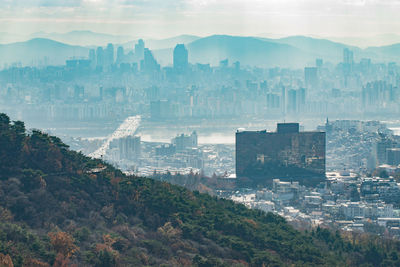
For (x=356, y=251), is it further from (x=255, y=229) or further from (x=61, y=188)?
(x=61, y=188)

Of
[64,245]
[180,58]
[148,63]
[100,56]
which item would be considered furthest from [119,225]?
[100,56]

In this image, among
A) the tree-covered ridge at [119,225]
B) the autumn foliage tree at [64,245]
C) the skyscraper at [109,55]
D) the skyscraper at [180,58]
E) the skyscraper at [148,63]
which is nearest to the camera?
the autumn foliage tree at [64,245]

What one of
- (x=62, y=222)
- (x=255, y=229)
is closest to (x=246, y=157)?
(x=255, y=229)

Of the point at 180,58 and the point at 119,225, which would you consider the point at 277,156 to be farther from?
the point at 180,58

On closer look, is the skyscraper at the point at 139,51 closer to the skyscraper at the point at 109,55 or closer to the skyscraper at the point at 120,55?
the skyscraper at the point at 120,55

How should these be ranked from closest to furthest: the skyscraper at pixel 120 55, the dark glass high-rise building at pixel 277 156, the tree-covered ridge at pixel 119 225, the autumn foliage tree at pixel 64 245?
the autumn foliage tree at pixel 64 245 → the tree-covered ridge at pixel 119 225 → the dark glass high-rise building at pixel 277 156 → the skyscraper at pixel 120 55

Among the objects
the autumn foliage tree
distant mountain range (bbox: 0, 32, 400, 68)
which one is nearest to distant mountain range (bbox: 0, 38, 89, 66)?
distant mountain range (bbox: 0, 32, 400, 68)

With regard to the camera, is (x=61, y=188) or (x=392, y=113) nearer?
(x=61, y=188)

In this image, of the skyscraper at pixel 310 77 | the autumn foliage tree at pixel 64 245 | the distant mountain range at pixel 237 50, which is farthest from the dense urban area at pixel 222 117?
the autumn foliage tree at pixel 64 245
